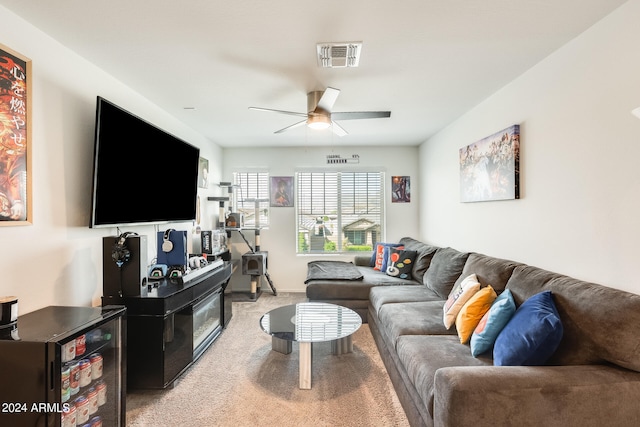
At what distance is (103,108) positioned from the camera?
6.73 ft

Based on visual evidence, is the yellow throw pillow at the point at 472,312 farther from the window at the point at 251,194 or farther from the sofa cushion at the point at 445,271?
the window at the point at 251,194

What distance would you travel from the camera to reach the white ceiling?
164cm

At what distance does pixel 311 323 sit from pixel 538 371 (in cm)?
170

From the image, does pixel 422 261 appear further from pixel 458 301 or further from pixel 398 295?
pixel 458 301

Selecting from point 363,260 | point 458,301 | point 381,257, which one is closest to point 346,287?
point 381,257

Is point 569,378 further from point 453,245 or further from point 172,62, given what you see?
point 172,62

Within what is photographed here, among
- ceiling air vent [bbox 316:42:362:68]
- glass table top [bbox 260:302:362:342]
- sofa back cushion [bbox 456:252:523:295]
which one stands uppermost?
ceiling air vent [bbox 316:42:362:68]

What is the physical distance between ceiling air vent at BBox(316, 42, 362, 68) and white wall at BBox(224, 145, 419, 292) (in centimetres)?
296

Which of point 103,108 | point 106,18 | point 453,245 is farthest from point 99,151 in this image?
point 453,245

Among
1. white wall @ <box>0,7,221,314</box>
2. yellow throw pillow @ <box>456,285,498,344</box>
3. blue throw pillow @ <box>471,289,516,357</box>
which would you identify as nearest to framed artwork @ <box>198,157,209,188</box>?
white wall @ <box>0,7,221,314</box>

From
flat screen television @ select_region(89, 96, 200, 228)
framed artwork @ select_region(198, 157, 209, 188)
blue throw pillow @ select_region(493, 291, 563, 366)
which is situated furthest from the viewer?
framed artwork @ select_region(198, 157, 209, 188)

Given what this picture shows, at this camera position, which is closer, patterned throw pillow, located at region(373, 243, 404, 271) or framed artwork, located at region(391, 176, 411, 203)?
patterned throw pillow, located at region(373, 243, 404, 271)

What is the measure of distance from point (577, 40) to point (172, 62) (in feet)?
9.16

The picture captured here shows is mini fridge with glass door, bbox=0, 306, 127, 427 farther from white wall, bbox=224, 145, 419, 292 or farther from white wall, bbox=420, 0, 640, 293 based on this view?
white wall, bbox=224, 145, 419, 292
